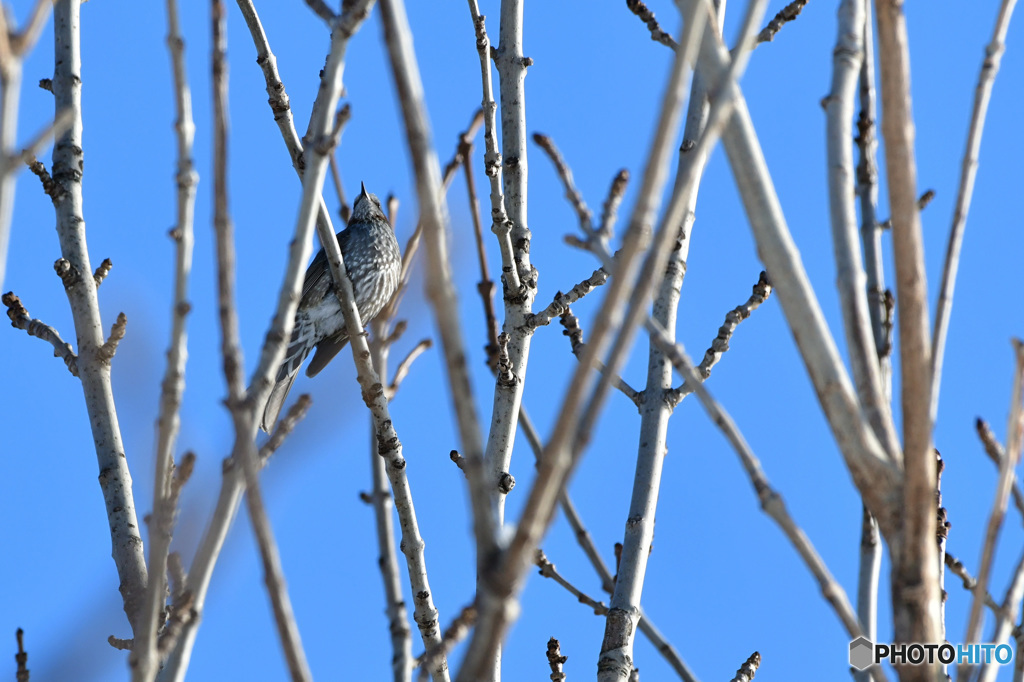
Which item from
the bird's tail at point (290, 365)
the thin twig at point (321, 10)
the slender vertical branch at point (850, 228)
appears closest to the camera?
the slender vertical branch at point (850, 228)

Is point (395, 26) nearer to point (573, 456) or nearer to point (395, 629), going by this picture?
point (573, 456)

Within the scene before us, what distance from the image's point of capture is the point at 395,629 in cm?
179

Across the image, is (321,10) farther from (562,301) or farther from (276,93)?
(562,301)

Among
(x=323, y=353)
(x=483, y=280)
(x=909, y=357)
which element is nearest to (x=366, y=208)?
(x=323, y=353)

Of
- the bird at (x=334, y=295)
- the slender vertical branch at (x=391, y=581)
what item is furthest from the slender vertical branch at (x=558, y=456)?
the bird at (x=334, y=295)

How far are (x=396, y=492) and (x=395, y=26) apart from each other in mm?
1852

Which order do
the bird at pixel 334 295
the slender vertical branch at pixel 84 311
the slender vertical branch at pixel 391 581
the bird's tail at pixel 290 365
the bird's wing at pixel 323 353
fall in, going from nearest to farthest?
1. the slender vertical branch at pixel 391 581
2. the slender vertical branch at pixel 84 311
3. the bird's tail at pixel 290 365
4. the bird at pixel 334 295
5. the bird's wing at pixel 323 353

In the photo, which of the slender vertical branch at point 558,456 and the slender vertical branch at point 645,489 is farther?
the slender vertical branch at point 645,489

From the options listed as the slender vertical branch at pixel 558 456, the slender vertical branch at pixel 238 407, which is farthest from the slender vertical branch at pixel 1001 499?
the slender vertical branch at pixel 238 407

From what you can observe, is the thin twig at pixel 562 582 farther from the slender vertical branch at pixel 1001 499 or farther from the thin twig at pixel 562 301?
the slender vertical branch at pixel 1001 499

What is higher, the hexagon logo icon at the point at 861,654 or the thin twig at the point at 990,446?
the thin twig at the point at 990,446

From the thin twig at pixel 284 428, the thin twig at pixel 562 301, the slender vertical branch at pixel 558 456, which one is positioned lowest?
the slender vertical branch at pixel 558 456

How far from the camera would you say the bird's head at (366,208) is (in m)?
6.30

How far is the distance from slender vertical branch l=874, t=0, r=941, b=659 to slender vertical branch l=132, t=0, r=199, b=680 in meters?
1.00
